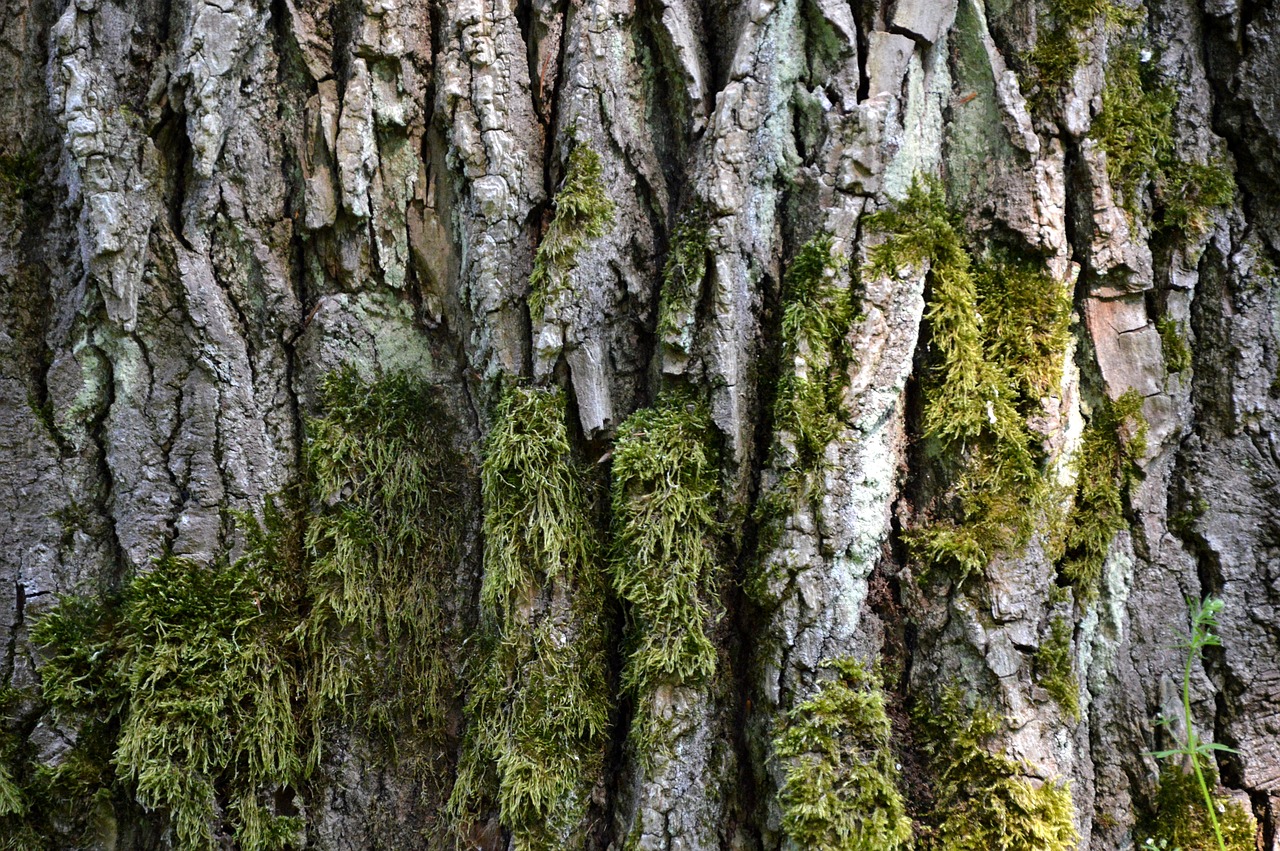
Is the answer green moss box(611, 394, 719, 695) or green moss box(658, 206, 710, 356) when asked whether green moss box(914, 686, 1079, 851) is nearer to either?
green moss box(611, 394, 719, 695)

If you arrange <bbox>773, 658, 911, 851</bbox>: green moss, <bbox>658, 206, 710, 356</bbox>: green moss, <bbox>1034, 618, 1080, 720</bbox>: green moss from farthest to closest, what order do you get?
<bbox>658, 206, 710, 356</bbox>: green moss
<bbox>1034, 618, 1080, 720</bbox>: green moss
<bbox>773, 658, 911, 851</bbox>: green moss

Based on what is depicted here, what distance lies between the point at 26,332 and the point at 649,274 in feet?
6.47

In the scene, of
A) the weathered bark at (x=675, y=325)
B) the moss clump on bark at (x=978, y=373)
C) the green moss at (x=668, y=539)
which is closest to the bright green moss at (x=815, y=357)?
the weathered bark at (x=675, y=325)

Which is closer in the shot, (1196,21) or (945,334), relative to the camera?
(945,334)

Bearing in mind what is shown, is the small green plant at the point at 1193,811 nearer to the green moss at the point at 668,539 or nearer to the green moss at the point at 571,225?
the green moss at the point at 668,539

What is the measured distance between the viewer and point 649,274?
7.65 ft

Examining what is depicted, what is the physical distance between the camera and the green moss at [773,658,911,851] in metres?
1.90

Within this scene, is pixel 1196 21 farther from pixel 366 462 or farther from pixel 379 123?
pixel 366 462

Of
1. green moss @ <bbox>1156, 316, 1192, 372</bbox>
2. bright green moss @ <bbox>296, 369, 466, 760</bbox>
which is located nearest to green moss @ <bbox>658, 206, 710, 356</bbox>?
bright green moss @ <bbox>296, 369, 466, 760</bbox>

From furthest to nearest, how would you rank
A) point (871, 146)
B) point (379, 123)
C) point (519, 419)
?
point (379, 123) → point (519, 419) → point (871, 146)

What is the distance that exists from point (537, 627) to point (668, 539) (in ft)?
1.51

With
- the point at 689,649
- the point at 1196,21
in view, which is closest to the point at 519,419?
the point at 689,649

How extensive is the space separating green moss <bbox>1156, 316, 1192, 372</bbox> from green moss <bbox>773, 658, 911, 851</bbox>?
1267mm

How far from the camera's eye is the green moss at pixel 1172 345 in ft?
7.43
